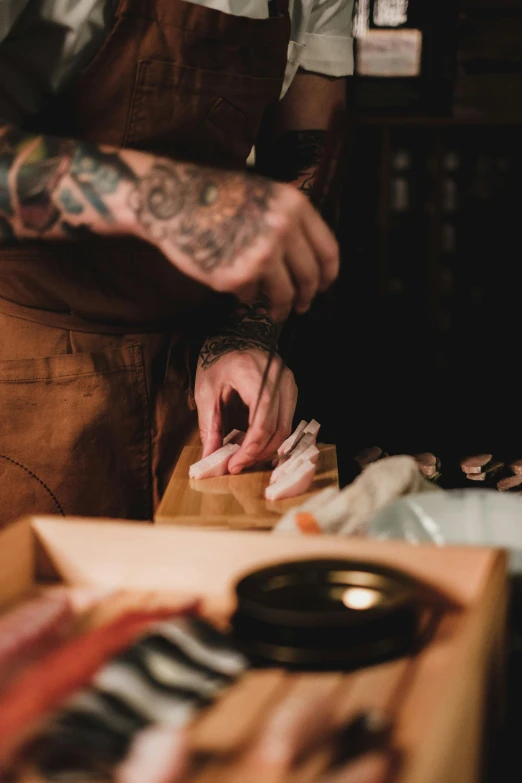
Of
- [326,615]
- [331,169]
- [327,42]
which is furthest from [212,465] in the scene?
[327,42]

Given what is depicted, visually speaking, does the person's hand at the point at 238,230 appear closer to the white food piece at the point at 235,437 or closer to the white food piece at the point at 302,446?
the white food piece at the point at 302,446

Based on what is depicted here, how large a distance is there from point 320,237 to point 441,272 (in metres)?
3.51

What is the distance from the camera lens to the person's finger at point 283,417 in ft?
5.40

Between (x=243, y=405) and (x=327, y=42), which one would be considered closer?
(x=243, y=405)

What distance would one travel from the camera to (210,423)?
5.72 feet

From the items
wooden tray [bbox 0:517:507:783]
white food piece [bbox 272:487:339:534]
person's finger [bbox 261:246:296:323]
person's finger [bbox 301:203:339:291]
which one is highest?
person's finger [bbox 301:203:339:291]

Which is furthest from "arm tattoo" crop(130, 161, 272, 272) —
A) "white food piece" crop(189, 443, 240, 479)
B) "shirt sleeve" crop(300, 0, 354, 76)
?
"shirt sleeve" crop(300, 0, 354, 76)

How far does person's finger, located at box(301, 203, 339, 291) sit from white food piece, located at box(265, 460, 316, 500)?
43 cm

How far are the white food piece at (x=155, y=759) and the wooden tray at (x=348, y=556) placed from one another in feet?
0.07

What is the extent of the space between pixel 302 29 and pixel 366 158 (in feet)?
7.37

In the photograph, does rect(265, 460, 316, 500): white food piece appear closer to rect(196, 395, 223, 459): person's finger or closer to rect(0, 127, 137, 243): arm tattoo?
rect(196, 395, 223, 459): person's finger

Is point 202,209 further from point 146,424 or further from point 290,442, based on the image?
point 146,424

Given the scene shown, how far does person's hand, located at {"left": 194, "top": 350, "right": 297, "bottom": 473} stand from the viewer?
160 centimetres

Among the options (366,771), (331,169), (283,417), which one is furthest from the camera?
(283,417)
